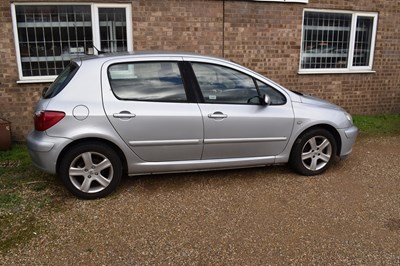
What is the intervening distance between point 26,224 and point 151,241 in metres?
1.31

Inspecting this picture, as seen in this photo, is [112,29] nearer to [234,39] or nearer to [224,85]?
[234,39]

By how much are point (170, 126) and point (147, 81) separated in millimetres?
576

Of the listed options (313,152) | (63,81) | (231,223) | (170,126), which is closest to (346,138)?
(313,152)

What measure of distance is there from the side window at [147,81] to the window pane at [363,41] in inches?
236

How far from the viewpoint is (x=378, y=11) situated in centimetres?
846

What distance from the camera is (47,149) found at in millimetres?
3949

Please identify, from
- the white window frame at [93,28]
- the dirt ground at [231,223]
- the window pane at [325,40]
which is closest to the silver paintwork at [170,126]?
the dirt ground at [231,223]

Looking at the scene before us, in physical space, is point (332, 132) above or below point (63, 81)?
below

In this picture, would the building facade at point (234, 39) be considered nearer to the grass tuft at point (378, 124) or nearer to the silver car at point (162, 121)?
the grass tuft at point (378, 124)

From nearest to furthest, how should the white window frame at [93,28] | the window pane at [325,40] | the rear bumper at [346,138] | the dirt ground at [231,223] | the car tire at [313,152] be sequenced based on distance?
1. the dirt ground at [231,223]
2. the car tire at [313,152]
3. the rear bumper at [346,138]
4. the white window frame at [93,28]
5. the window pane at [325,40]

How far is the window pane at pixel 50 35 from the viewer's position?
6.42 m

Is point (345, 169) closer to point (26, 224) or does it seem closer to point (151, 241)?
point (151, 241)

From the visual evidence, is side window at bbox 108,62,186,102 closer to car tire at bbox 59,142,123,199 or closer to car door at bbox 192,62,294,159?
car door at bbox 192,62,294,159

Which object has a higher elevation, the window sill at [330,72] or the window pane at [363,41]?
the window pane at [363,41]
